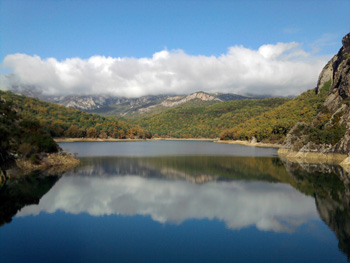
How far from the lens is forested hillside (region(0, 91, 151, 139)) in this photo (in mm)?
118125

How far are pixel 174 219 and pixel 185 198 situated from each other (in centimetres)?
567

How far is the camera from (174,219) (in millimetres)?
19203

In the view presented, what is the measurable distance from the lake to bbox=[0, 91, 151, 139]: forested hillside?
9140 centimetres

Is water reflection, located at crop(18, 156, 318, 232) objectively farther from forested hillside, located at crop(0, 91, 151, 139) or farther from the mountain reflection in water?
forested hillside, located at crop(0, 91, 151, 139)

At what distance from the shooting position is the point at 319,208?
22.2 meters

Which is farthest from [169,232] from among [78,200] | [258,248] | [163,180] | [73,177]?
[73,177]

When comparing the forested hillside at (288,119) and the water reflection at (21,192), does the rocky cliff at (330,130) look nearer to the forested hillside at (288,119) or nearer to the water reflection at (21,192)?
the forested hillside at (288,119)

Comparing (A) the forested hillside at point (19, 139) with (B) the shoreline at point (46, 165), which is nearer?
(B) the shoreline at point (46, 165)

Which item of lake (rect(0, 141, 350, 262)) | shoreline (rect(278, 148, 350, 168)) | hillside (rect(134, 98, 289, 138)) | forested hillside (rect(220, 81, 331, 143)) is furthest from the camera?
hillside (rect(134, 98, 289, 138))

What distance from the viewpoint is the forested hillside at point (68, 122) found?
388ft

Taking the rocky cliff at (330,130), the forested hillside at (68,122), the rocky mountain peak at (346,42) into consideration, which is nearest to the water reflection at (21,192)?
the rocky cliff at (330,130)

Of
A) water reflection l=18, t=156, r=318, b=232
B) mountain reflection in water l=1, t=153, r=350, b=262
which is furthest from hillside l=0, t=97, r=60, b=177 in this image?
water reflection l=18, t=156, r=318, b=232

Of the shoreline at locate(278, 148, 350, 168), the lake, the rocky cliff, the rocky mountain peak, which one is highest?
the rocky mountain peak

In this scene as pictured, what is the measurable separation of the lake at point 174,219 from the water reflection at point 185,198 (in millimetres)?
76
